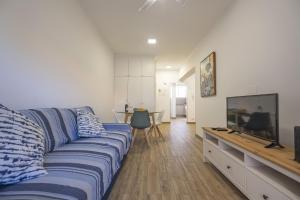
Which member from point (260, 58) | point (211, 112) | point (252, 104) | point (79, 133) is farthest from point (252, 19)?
point (79, 133)

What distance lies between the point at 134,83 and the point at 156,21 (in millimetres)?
2676

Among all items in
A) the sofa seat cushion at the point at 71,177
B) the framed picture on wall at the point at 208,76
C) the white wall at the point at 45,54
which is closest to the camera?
the sofa seat cushion at the point at 71,177

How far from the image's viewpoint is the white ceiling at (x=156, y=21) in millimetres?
2922

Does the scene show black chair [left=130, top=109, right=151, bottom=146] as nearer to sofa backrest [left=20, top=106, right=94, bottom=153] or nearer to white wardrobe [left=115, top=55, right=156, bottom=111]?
sofa backrest [left=20, top=106, right=94, bottom=153]

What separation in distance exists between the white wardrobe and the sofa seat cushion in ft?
13.4

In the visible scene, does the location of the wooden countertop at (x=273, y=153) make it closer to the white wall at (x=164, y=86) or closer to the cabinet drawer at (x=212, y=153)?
the cabinet drawer at (x=212, y=153)

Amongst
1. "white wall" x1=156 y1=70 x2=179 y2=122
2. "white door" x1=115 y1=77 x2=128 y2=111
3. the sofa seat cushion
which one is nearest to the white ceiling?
"white door" x1=115 y1=77 x2=128 y2=111

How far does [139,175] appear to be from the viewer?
7.61 ft

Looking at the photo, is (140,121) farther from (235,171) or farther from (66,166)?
(66,166)

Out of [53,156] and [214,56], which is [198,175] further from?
[214,56]

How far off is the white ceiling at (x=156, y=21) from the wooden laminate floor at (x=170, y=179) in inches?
97.1

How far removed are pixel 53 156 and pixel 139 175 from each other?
46.3 inches

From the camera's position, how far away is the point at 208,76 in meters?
3.85

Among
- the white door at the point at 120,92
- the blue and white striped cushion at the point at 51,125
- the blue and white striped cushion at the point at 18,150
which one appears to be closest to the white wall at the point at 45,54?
the blue and white striped cushion at the point at 51,125
